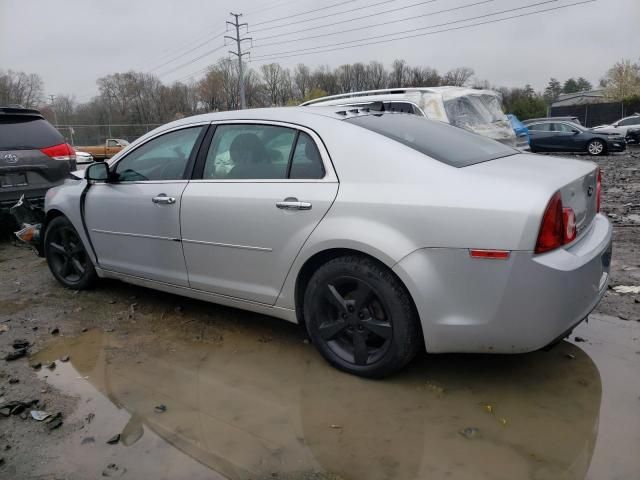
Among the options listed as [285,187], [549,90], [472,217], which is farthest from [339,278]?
[549,90]

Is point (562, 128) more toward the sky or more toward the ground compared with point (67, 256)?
more toward the sky

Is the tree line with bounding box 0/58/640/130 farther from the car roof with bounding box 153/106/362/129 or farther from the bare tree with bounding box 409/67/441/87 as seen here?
the car roof with bounding box 153/106/362/129

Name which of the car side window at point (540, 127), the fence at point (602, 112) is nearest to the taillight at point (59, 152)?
the car side window at point (540, 127)

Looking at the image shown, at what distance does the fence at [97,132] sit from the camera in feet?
117

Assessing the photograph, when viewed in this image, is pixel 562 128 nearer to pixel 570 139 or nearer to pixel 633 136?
pixel 570 139

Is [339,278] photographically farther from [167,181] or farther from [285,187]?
[167,181]

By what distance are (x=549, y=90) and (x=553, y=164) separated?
405 feet

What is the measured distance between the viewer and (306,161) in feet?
10.4

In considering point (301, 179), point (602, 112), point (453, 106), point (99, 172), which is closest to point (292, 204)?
point (301, 179)

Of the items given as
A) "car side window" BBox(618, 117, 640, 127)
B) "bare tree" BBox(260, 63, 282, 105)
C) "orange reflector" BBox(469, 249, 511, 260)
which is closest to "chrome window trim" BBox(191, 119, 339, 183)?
"orange reflector" BBox(469, 249, 511, 260)

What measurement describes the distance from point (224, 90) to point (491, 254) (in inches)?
2603

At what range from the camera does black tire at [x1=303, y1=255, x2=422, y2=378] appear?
2779 mm

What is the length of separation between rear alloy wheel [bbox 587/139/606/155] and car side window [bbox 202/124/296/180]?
1880 cm

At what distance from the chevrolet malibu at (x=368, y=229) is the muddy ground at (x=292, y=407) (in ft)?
1.08
